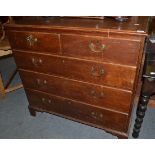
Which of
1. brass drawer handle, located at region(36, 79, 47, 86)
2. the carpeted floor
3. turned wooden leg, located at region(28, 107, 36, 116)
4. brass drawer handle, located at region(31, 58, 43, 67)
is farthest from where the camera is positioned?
turned wooden leg, located at region(28, 107, 36, 116)

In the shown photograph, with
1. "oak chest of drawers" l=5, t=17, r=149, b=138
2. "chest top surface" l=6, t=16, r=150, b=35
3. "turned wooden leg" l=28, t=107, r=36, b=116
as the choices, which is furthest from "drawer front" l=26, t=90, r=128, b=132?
"chest top surface" l=6, t=16, r=150, b=35

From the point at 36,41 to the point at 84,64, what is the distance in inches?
17.3

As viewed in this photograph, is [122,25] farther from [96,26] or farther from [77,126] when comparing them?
[77,126]

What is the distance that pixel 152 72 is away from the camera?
142 centimetres

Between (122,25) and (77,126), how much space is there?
1.23m

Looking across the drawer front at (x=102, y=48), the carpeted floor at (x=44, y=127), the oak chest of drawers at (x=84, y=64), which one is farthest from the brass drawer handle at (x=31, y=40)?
the carpeted floor at (x=44, y=127)

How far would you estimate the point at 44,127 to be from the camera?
2.13m

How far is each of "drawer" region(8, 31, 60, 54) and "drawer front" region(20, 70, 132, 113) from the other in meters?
0.28

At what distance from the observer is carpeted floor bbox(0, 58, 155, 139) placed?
6.52 ft

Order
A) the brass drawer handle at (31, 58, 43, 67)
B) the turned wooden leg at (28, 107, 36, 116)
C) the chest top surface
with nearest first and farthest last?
the chest top surface
the brass drawer handle at (31, 58, 43, 67)
the turned wooden leg at (28, 107, 36, 116)

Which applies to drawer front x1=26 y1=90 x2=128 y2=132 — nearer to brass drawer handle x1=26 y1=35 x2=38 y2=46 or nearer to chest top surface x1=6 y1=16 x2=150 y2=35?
brass drawer handle x1=26 y1=35 x2=38 y2=46

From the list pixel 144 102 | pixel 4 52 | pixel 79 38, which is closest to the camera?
pixel 79 38
